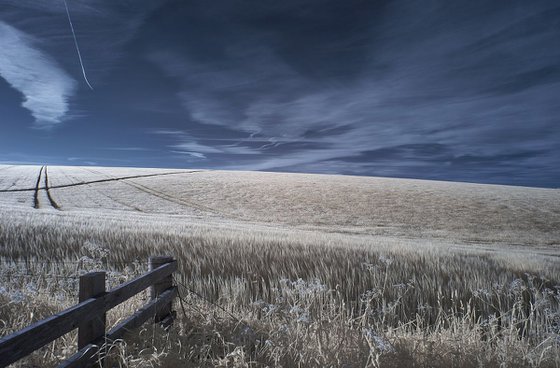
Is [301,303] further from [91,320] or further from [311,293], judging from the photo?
[91,320]

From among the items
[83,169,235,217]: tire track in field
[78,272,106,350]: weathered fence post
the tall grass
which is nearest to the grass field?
the tall grass

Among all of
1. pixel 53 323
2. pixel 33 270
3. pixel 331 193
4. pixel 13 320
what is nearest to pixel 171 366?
pixel 53 323

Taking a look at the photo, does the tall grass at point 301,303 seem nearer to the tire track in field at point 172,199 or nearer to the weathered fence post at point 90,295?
the weathered fence post at point 90,295

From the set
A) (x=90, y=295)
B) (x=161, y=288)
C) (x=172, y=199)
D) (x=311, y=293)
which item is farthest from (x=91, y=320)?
(x=172, y=199)

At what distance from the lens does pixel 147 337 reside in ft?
11.5

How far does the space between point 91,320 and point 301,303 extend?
311 cm

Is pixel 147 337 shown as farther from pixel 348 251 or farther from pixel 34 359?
pixel 348 251

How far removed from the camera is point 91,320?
2908 mm

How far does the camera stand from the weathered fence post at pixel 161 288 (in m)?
4.16

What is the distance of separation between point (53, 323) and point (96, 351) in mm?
819

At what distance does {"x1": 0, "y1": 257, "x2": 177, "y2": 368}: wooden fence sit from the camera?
6.91 feet

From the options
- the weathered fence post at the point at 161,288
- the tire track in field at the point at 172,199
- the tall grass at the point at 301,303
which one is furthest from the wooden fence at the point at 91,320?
the tire track in field at the point at 172,199

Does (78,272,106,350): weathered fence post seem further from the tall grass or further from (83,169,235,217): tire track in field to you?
(83,169,235,217): tire track in field

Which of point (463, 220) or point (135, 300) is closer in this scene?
point (135, 300)
